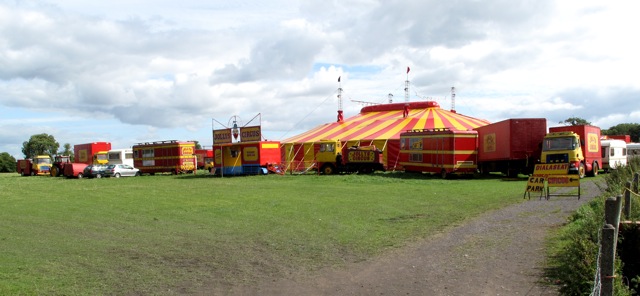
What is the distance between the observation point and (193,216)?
1451 cm

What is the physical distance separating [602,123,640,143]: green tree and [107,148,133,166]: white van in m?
84.2

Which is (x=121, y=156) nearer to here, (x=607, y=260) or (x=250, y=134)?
(x=250, y=134)

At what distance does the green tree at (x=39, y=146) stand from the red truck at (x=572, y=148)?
116 metres

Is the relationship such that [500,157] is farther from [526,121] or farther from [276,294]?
[276,294]

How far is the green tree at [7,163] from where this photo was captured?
380 feet

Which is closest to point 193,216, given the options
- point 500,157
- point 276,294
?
point 276,294

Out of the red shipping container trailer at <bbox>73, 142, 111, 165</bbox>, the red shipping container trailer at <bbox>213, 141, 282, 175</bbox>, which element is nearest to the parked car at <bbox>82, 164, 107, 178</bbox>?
the red shipping container trailer at <bbox>73, 142, 111, 165</bbox>

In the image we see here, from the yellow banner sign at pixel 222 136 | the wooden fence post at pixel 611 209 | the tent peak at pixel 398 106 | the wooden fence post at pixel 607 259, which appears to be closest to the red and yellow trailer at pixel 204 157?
the yellow banner sign at pixel 222 136

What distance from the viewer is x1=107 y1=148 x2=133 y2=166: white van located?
2009 inches

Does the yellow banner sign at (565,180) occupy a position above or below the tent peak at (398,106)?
below

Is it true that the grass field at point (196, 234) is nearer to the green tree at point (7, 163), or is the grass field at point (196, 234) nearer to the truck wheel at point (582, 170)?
the truck wheel at point (582, 170)

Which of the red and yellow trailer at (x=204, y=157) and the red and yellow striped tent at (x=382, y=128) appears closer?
the red and yellow striped tent at (x=382, y=128)

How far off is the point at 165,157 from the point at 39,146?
3580 inches

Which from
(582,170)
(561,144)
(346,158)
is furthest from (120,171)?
(582,170)
